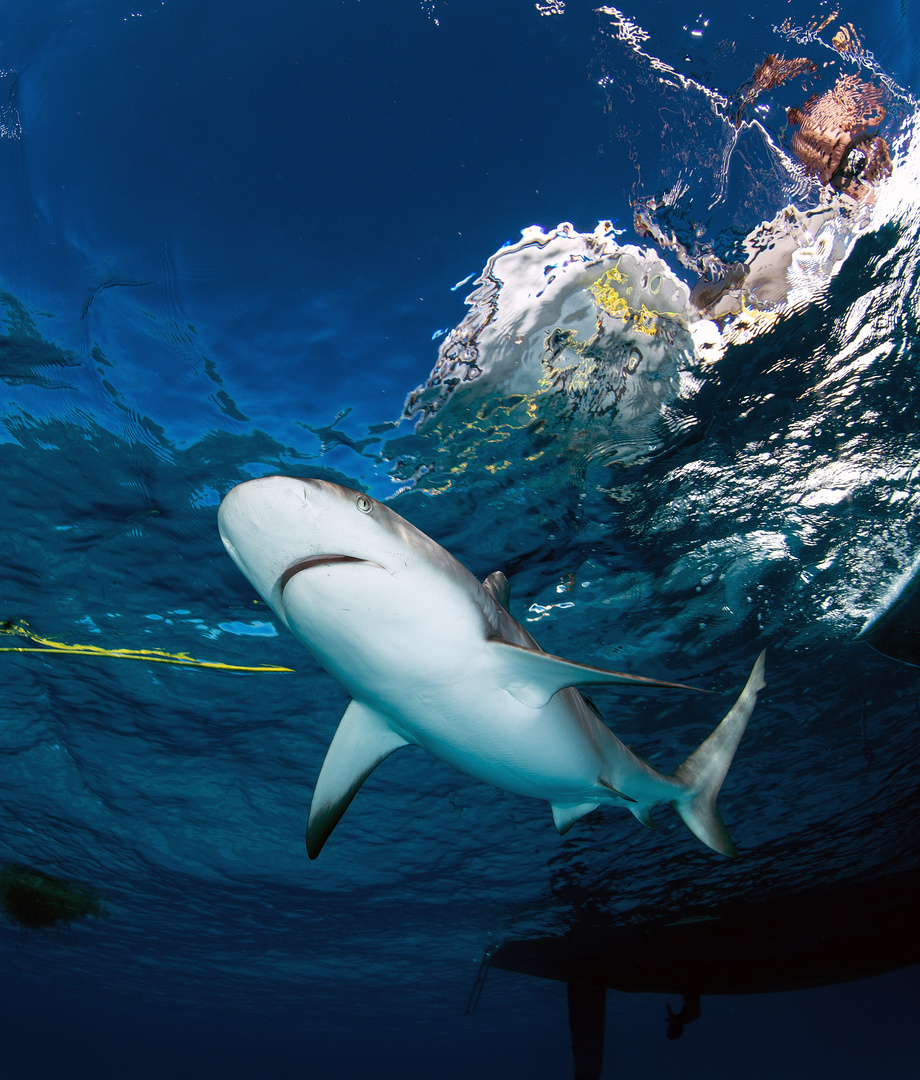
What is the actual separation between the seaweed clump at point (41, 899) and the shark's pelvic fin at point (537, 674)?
2645 cm

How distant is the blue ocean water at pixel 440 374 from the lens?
13.1 feet

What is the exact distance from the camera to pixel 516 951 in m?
20.5

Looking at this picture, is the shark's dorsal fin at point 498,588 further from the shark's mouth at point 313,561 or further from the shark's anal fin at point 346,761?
the shark's mouth at point 313,561

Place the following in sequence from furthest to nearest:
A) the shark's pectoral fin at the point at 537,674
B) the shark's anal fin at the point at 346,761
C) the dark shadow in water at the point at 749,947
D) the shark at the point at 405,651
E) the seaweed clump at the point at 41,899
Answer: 1. the seaweed clump at the point at 41,899
2. the dark shadow in water at the point at 749,947
3. the shark's anal fin at the point at 346,761
4. the shark's pectoral fin at the point at 537,674
5. the shark at the point at 405,651

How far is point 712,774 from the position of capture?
549 cm

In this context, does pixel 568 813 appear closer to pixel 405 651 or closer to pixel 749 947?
pixel 405 651

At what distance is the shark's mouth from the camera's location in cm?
257

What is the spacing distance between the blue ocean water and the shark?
2.97 meters

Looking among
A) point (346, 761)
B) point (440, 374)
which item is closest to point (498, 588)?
point (346, 761)

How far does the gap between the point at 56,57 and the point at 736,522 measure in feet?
26.3

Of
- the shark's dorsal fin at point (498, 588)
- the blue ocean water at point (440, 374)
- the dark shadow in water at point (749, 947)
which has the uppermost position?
the blue ocean water at point (440, 374)

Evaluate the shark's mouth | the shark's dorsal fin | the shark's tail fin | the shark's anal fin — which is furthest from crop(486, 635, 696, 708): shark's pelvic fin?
the shark's tail fin

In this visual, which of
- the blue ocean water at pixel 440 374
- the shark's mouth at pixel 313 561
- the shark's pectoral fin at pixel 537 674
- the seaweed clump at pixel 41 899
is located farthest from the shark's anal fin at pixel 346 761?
the seaweed clump at pixel 41 899

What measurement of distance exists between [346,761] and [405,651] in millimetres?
1343
